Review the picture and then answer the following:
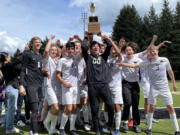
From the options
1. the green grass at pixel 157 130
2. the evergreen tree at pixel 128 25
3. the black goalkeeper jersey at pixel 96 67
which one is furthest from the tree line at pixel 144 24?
the black goalkeeper jersey at pixel 96 67

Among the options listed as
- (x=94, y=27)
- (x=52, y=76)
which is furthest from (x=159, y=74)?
(x=52, y=76)

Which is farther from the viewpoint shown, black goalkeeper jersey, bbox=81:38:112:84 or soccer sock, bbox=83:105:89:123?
soccer sock, bbox=83:105:89:123

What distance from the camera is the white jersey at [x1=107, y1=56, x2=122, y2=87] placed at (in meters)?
5.29

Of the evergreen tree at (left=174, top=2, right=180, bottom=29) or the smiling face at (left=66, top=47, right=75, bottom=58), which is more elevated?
the evergreen tree at (left=174, top=2, right=180, bottom=29)

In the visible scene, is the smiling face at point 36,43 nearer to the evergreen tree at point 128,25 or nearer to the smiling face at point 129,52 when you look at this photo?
the smiling face at point 129,52

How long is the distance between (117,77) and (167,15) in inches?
1773

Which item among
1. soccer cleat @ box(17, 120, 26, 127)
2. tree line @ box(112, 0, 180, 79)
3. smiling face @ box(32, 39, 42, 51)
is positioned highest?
tree line @ box(112, 0, 180, 79)

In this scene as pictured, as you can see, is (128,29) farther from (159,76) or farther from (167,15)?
(159,76)

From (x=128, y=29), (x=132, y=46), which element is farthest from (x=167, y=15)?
(x=132, y=46)

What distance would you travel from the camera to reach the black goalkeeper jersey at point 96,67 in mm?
4840

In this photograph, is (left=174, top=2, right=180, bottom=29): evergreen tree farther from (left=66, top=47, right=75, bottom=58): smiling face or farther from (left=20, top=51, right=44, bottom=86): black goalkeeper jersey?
(left=20, top=51, right=44, bottom=86): black goalkeeper jersey

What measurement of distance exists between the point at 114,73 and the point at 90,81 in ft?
2.77

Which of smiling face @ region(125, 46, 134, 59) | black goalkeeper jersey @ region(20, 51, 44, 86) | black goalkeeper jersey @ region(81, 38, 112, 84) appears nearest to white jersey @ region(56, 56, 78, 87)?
black goalkeeper jersey @ region(81, 38, 112, 84)

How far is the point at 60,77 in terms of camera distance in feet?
16.2
